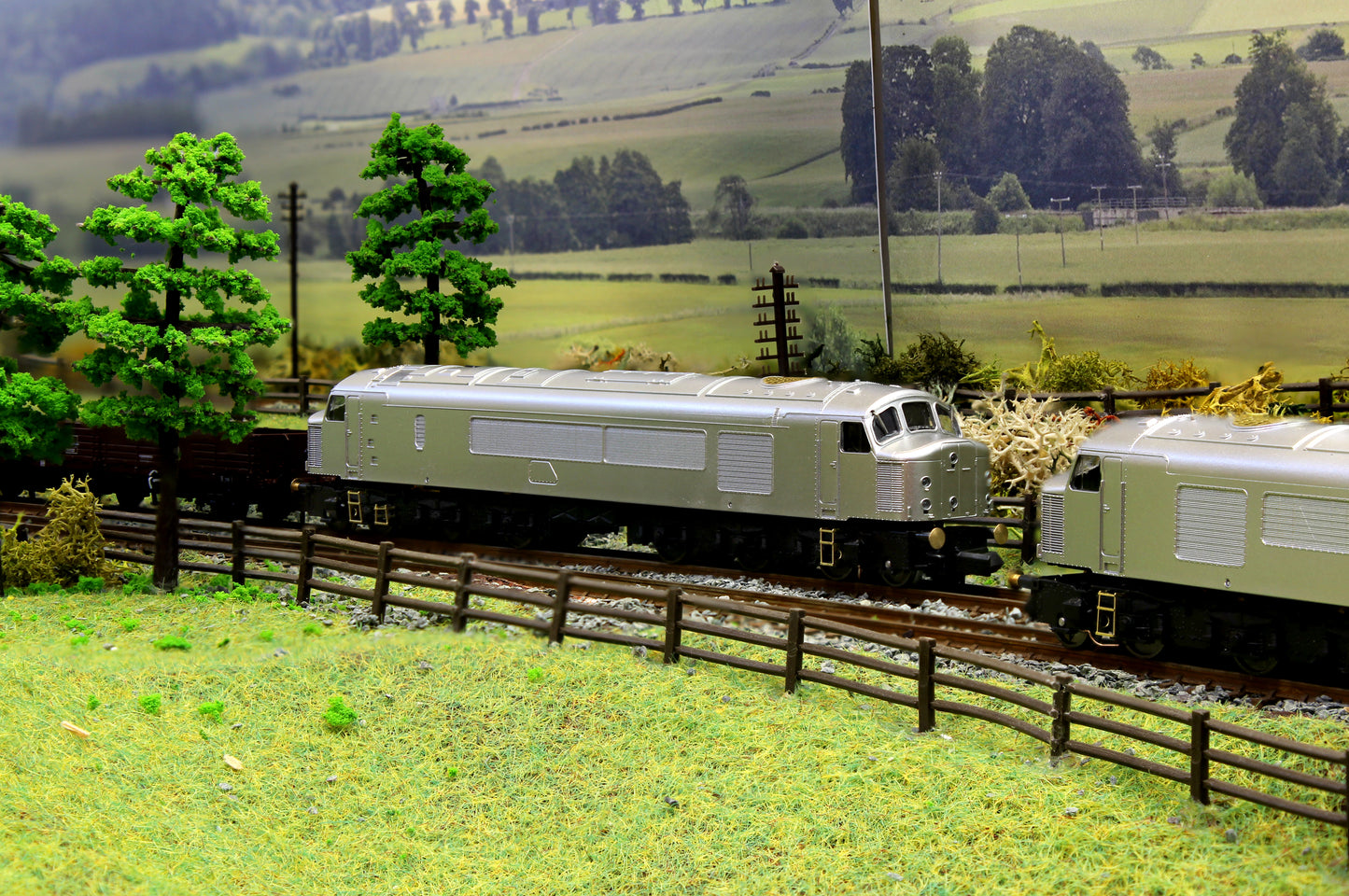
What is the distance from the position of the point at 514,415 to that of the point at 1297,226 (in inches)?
638

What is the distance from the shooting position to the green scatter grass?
1138 centimetres

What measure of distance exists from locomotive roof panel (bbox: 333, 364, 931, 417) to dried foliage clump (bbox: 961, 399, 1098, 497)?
11.8 ft

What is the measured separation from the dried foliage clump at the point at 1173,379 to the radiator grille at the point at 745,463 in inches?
322

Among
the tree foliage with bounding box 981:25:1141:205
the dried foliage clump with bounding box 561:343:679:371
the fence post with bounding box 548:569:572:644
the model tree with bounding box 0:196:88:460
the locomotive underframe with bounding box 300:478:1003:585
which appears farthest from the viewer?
the dried foliage clump with bounding box 561:343:679:371

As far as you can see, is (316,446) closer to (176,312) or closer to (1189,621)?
(176,312)

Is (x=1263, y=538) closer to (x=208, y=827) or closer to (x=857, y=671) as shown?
(x=857, y=671)

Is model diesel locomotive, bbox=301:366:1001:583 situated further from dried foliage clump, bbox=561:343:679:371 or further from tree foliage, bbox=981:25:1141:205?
tree foliage, bbox=981:25:1141:205

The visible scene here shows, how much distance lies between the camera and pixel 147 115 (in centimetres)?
4409

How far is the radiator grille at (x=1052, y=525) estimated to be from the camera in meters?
17.0

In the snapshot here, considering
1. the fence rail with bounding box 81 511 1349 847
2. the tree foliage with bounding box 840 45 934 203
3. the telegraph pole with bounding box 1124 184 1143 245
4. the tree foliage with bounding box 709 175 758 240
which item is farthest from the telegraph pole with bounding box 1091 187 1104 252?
the fence rail with bounding box 81 511 1349 847

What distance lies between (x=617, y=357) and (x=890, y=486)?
1608cm

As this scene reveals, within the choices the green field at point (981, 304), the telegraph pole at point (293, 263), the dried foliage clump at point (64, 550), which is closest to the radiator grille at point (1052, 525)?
the green field at point (981, 304)

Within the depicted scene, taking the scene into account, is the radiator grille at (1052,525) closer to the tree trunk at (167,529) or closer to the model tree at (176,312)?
the model tree at (176,312)

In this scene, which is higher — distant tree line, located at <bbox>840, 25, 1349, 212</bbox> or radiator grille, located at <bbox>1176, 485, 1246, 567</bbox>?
distant tree line, located at <bbox>840, 25, 1349, 212</bbox>
